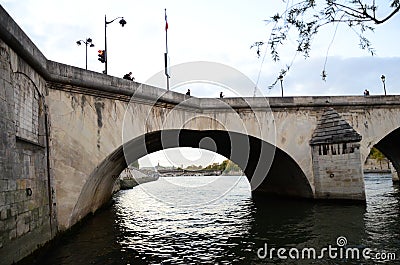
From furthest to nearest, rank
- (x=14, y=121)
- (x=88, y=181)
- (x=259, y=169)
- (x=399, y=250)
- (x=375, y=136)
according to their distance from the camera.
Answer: (x=259, y=169) < (x=375, y=136) < (x=88, y=181) < (x=399, y=250) < (x=14, y=121)

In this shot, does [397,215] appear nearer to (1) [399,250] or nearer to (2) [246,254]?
(1) [399,250]

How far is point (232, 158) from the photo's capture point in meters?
26.6

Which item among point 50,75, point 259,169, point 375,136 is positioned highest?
point 50,75

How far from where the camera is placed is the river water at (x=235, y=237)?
9117 millimetres

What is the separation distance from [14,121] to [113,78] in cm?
488

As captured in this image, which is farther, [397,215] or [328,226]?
[397,215]

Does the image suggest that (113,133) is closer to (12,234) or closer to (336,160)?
(12,234)

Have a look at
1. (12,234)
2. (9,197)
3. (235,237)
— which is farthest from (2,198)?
(235,237)

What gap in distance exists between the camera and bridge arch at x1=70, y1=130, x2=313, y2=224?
16650mm

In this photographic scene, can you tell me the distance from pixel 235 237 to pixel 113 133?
5.32 meters

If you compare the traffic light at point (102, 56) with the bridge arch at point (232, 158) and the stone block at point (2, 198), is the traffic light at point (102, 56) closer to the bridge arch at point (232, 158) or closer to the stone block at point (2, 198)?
the bridge arch at point (232, 158)

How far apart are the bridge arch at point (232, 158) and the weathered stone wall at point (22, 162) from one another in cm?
526

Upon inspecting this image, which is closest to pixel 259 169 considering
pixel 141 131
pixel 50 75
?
pixel 141 131

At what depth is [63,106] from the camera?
36.5 feet
